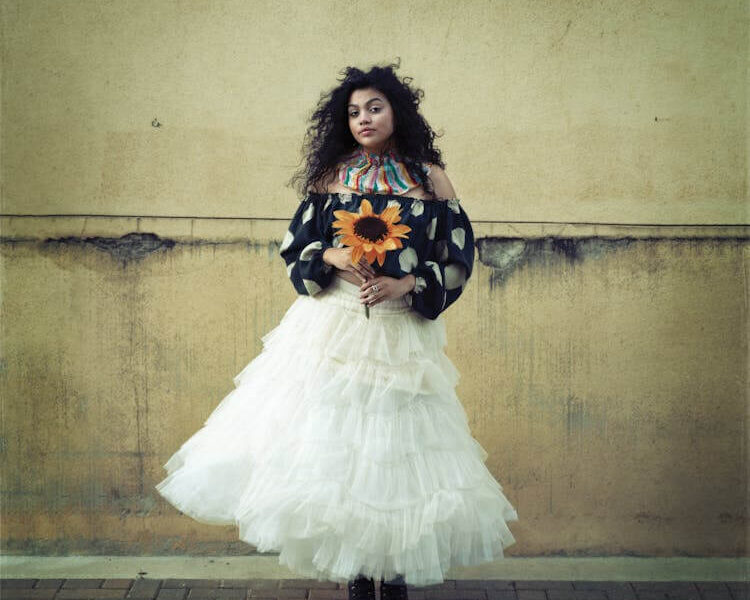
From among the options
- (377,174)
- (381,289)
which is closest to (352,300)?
(381,289)

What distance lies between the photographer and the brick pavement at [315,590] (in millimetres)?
4059

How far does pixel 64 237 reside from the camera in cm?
438

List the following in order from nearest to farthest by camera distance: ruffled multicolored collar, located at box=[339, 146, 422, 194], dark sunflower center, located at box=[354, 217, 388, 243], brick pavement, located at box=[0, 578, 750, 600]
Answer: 1. dark sunflower center, located at box=[354, 217, 388, 243]
2. ruffled multicolored collar, located at box=[339, 146, 422, 194]
3. brick pavement, located at box=[0, 578, 750, 600]

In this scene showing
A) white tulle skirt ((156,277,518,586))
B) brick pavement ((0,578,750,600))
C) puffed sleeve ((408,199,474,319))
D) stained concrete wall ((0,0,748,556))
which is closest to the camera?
white tulle skirt ((156,277,518,586))

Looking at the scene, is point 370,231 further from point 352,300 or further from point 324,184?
point 324,184

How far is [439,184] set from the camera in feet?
11.1

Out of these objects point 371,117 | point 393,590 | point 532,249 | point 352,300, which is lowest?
point 393,590

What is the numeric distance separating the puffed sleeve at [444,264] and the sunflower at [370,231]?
247 mm

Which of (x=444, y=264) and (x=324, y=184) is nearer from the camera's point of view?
(x=444, y=264)

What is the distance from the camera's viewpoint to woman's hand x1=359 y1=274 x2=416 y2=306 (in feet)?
10.2

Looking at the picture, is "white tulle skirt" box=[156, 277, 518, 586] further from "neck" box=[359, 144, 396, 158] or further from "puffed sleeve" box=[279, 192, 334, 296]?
"neck" box=[359, 144, 396, 158]

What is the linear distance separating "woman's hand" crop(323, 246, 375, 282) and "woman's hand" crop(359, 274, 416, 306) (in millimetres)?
27

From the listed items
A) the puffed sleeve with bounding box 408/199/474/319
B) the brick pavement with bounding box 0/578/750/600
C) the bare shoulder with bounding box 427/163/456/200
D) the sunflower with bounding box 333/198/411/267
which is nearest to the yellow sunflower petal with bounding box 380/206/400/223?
the sunflower with bounding box 333/198/411/267

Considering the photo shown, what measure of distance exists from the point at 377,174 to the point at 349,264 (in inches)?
17.2
